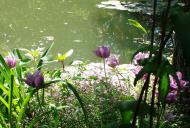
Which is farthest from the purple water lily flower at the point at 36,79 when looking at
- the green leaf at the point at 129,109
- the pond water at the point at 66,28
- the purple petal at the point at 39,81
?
the pond water at the point at 66,28

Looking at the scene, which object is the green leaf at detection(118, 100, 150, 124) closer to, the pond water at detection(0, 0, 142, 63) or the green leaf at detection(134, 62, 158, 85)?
the green leaf at detection(134, 62, 158, 85)

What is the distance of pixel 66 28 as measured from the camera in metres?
8.12

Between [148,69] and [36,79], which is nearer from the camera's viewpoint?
[148,69]

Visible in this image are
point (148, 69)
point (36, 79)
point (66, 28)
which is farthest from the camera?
point (66, 28)

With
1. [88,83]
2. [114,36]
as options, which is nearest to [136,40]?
[114,36]

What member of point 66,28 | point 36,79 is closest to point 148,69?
point 36,79

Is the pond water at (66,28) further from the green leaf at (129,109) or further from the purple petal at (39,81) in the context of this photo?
the green leaf at (129,109)

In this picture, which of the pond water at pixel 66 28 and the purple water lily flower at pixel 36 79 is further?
the pond water at pixel 66 28

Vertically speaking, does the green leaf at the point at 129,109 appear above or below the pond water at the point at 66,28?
above

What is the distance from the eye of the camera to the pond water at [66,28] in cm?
707

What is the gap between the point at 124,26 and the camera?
833cm

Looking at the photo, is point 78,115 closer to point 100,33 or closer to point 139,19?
point 100,33

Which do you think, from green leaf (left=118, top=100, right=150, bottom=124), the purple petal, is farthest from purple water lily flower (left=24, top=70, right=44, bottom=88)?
green leaf (left=118, top=100, right=150, bottom=124)

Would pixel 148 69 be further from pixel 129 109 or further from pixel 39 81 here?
pixel 39 81
